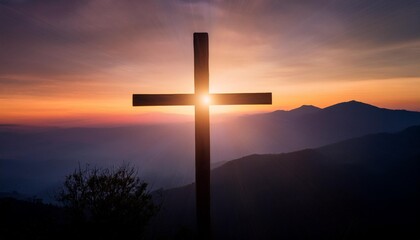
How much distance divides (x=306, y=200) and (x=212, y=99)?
78.5m

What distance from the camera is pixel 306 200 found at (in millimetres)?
76250

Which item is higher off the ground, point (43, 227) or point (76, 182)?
point (76, 182)

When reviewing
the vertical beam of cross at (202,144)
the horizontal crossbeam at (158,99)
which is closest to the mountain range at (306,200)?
the vertical beam of cross at (202,144)

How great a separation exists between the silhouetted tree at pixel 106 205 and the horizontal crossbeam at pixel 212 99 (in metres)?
13.3

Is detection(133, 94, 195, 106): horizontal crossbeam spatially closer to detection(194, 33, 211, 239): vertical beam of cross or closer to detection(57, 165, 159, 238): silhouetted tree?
detection(194, 33, 211, 239): vertical beam of cross

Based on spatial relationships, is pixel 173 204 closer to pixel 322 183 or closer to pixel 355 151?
pixel 322 183

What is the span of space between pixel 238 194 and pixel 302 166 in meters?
23.4

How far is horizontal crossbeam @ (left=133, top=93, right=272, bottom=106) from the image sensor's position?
5301 mm

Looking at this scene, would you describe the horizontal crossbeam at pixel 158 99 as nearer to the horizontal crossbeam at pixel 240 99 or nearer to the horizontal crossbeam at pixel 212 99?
the horizontal crossbeam at pixel 212 99

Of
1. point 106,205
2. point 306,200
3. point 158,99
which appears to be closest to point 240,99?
point 158,99

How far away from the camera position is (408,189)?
263 feet

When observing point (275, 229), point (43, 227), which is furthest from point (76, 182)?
point (275, 229)

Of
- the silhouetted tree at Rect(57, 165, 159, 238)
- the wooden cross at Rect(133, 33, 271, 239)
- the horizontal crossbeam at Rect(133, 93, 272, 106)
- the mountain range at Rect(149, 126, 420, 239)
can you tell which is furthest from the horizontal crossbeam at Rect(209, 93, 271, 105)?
the mountain range at Rect(149, 126, 420, 239)

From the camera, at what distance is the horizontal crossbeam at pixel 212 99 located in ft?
17.4
